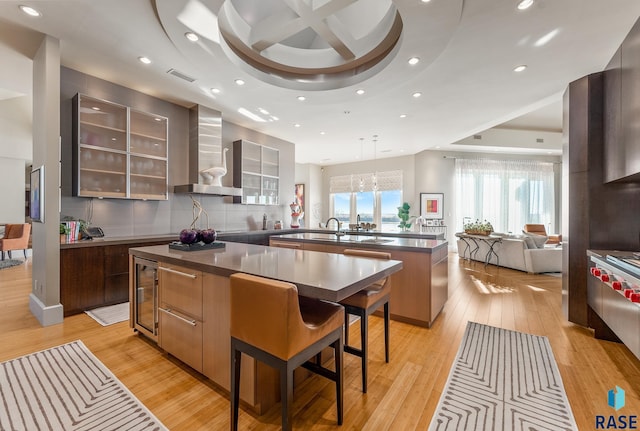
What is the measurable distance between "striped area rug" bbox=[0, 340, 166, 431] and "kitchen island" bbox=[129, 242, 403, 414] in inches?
15.7

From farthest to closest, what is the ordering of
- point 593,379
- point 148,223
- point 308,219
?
point 308,219
point 148,223
point 593,379

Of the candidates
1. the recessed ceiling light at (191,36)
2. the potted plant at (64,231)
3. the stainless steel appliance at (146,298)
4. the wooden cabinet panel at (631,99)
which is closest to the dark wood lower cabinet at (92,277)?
the potted plant at (64,231)

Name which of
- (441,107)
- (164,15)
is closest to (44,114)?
(164,15)

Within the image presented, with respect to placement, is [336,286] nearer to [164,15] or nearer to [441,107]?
[164,15]

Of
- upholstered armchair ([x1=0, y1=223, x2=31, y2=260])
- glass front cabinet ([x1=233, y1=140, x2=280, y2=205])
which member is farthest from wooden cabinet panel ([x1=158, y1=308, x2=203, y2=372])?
upholstered armchair ([x1=0, y1=223, x2=31, y2=260])

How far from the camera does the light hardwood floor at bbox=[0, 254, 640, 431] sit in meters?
1.61

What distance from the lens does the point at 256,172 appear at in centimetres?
588

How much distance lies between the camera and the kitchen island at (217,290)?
5.04ft

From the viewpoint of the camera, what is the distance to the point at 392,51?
9.88 ft

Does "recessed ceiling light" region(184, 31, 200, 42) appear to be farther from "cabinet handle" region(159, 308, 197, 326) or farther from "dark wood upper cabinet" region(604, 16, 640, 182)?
"dark wood upper cabinet" region(604, 16, 640, 182)

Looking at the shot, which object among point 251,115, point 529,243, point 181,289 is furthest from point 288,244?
point 529,243

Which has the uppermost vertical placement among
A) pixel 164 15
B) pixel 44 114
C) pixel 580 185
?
pixel 164 15

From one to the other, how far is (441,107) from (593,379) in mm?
4102

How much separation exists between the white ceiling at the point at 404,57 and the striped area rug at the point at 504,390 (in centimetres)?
293
